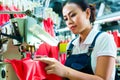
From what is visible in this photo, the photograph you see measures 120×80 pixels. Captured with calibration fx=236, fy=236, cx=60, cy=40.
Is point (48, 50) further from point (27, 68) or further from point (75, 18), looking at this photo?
point (27, 68)

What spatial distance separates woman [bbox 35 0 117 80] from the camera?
140 cm

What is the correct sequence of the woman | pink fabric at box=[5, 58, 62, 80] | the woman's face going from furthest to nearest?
the woman's face → the woman → pink fabric at box=[5, 58, 62, 80]

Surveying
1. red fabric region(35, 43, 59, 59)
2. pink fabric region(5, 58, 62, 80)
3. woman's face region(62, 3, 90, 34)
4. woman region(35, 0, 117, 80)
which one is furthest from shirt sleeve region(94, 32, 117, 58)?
pink fabric region(5, 58, 62, 80)

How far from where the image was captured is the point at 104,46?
152cm

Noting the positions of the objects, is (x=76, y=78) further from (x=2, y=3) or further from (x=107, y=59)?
(x=2, y=3)

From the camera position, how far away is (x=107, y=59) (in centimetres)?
148

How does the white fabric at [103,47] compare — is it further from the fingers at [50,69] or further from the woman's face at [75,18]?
the fingers at [50,69]

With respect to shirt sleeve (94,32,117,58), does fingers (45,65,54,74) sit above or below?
below

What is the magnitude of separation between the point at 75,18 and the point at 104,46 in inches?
10.8

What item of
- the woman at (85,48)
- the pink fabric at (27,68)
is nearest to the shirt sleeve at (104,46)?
the woman at (85,48)

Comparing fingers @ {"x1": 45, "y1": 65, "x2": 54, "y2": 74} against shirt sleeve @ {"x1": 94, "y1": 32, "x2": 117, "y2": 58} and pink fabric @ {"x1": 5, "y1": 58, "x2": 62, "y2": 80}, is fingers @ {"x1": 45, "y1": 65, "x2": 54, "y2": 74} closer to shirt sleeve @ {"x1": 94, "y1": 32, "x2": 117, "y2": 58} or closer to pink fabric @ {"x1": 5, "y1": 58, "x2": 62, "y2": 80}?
pink fabric @ {"x1": 5, "y1": 58, "x2": 62, "y2": 80}

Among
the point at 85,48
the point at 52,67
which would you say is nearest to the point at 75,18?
the point at 85,48

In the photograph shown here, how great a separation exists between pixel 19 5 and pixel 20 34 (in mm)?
1851

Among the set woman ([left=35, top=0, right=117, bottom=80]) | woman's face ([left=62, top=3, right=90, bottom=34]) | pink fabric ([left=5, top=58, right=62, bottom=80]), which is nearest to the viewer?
pink fabric ([left=5, top=58, right=62, bottom=80])
